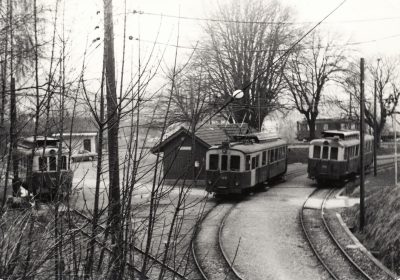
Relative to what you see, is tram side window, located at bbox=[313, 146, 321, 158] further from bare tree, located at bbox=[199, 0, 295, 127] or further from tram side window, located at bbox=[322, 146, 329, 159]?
bare tree, located at bbox=[199, 0, 295, 127]

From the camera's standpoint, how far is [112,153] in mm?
6652

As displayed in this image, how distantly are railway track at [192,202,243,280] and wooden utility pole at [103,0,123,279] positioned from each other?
13.0 ft

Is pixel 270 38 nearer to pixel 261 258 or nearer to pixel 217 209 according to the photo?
pixel 217 209

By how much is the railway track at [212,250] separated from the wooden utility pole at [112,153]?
13.0 feet

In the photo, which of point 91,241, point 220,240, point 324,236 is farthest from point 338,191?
point 91,241

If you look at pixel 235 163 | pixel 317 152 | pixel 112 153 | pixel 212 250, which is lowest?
pixel 212 250

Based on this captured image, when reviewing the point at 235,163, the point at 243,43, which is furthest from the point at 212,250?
the point at 243,43

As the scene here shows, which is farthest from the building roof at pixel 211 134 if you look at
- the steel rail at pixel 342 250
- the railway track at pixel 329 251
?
the steel rail at pixel 342 250

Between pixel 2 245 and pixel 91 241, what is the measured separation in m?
1.00

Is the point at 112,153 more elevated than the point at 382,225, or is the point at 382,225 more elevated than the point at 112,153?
the point at 112,153

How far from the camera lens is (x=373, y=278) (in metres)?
12.1

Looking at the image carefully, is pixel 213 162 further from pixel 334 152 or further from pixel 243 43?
pixel 243 43

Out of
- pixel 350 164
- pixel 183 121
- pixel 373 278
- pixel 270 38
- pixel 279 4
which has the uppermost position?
pixel 279 4

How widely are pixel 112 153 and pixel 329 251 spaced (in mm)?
9877
